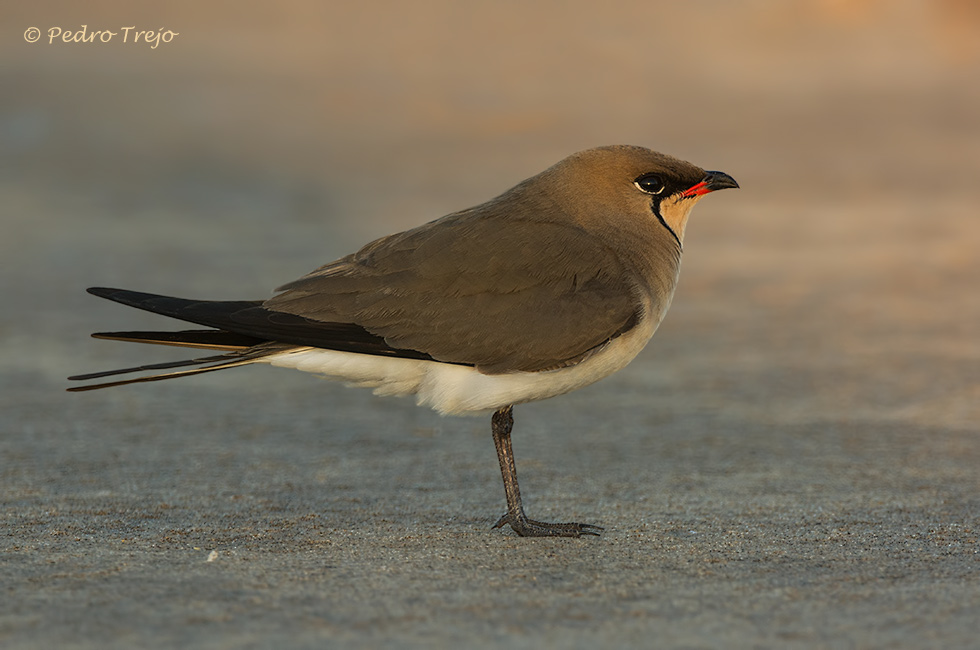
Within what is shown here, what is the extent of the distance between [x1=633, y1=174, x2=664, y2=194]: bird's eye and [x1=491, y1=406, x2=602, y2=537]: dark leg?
3.49ft

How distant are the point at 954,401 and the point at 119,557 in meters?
4.36

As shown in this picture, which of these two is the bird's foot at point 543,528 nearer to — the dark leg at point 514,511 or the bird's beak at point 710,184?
the dark leg at point 514,511

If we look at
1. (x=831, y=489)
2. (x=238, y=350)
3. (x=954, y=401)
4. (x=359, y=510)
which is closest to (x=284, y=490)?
(x=359, y=510)

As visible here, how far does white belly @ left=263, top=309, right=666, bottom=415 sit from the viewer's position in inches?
175

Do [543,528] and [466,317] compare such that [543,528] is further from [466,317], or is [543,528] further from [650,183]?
[650,183]

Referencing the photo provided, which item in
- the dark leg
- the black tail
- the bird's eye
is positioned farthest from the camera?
the bird's eye

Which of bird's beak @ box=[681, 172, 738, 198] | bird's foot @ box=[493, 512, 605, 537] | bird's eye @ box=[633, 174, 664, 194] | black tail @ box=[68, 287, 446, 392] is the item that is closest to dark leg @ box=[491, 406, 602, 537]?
bird's foot @ box=[493, 512, 605, 537]

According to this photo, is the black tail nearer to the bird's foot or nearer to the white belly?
the white belly

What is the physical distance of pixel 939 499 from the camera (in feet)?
15.7

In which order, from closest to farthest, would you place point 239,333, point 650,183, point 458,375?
point 239,333
point 458,375
point 650,183

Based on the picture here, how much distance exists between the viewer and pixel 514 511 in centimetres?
446

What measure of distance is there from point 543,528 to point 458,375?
2.06 feet

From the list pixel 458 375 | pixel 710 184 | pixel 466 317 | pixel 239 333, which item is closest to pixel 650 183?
pixel 710 184

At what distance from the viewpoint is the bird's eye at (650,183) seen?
16.3 ft
